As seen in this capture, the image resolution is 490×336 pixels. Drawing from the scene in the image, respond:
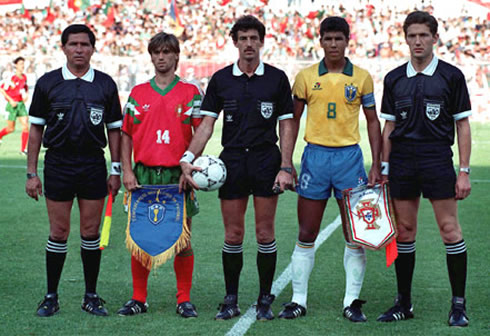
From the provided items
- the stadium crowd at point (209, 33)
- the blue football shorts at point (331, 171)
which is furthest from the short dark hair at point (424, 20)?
the stadium crowd at point (209, 33)

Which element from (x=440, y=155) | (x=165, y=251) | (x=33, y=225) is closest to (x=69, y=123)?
(x=165, y=251)

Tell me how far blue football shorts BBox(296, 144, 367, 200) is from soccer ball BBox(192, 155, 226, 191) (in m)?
0.62

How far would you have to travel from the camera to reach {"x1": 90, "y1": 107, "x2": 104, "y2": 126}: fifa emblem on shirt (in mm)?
5484

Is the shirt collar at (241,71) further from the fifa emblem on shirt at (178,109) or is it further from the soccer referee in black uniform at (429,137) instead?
the soccer referee in black uniform at (429,137)

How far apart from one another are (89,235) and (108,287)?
937 mm

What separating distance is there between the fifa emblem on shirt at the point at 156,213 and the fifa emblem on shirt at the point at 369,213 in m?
1.35

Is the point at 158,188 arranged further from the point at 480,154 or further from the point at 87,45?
the point at 480,154

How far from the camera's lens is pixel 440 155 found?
208 inches

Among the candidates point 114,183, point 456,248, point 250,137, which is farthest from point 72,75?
point 456,248

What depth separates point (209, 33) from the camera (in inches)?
1315

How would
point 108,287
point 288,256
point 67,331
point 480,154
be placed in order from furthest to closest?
point 480,154
point 288,256
point 108,287
point 67,331

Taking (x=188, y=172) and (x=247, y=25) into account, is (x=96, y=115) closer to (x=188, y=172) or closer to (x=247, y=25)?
(x=188, y=172)

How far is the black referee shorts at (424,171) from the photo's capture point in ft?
17.3

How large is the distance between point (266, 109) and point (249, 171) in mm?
431
